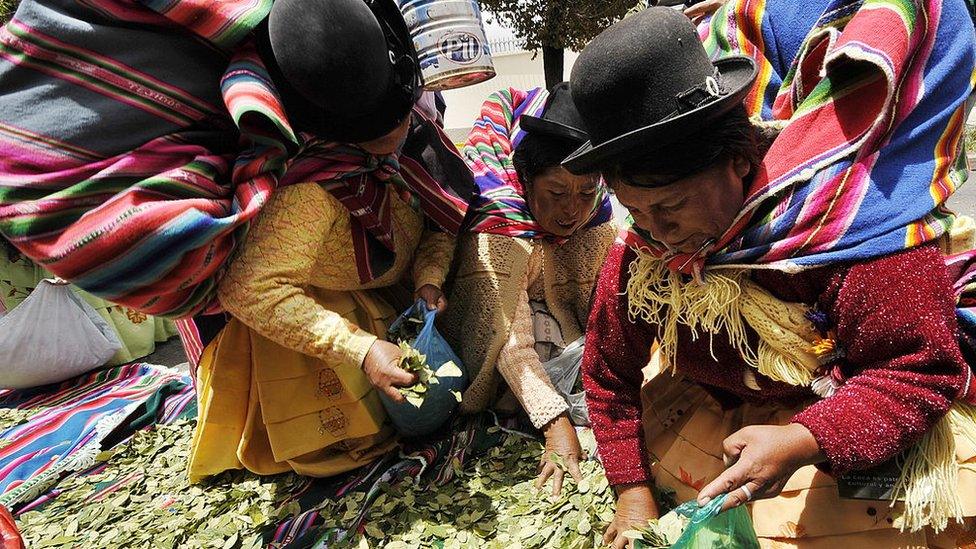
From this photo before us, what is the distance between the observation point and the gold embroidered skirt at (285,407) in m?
2.54

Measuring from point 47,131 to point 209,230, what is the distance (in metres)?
0.54

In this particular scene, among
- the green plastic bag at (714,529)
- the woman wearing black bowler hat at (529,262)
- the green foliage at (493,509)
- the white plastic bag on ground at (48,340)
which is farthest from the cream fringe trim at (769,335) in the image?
the white plastic bag on ground at (48,340)

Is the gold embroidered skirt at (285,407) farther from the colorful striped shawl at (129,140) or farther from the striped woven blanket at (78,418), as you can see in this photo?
the striped woven blanket at (78,418)

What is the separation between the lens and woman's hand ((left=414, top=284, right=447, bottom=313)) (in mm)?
2592

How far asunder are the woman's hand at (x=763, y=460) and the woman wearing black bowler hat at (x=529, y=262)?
1.03 meters

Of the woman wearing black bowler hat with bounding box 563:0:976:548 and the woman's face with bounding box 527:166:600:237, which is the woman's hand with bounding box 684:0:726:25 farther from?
the woman wearing black bowler hat with bounding box 563:0:976:548

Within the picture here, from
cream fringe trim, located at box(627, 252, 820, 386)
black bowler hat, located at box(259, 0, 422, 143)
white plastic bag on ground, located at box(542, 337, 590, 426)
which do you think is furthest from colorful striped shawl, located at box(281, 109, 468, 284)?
cream fringe trim, located at box(627, 252, 820, 386)

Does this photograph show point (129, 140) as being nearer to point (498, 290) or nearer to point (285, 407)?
point (285, 407)

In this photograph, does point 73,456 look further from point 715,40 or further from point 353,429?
point 715,40

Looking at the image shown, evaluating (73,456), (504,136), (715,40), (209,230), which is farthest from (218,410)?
(715,40)

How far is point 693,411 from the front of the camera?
77.9 inches

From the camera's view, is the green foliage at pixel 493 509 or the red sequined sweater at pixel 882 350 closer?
the red sequined sweater at pixel 882 350

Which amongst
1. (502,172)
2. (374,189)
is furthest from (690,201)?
(502,172)

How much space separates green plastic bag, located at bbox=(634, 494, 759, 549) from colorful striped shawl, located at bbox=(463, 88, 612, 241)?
151 cm
